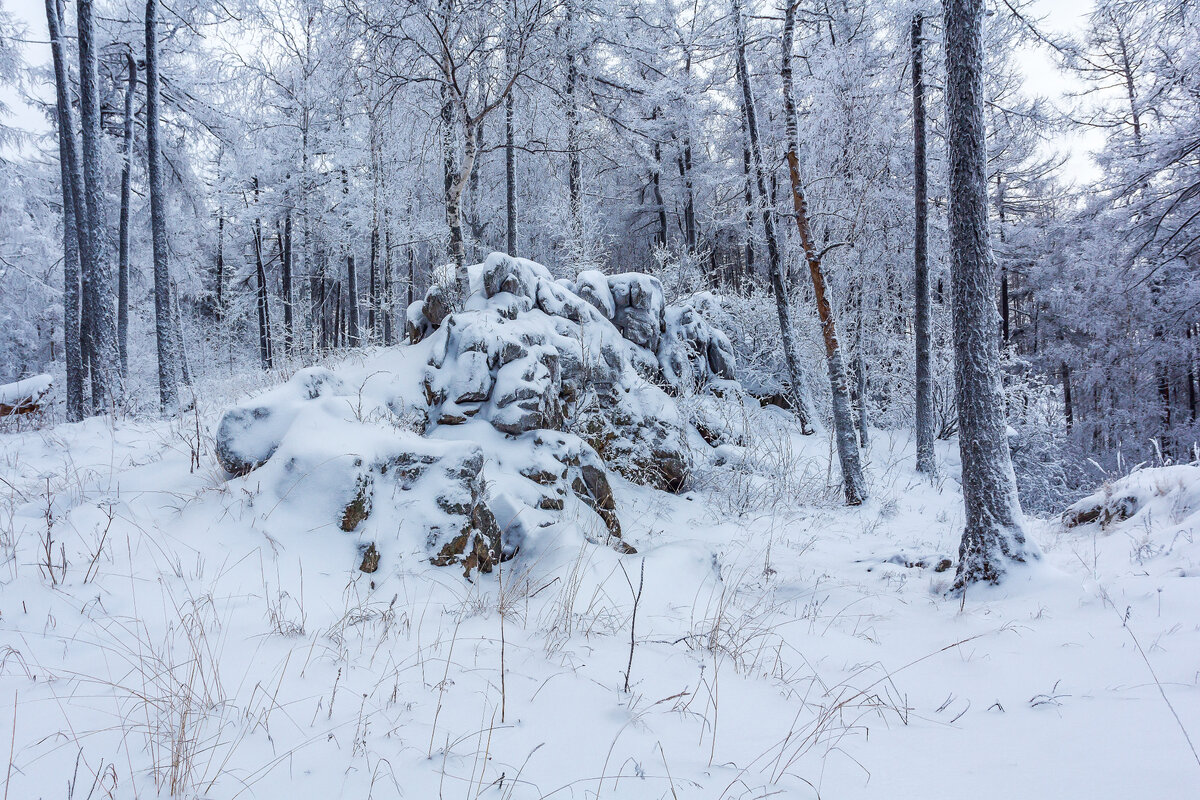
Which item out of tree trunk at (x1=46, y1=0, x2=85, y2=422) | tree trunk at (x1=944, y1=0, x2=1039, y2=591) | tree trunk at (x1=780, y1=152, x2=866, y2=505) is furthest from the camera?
tree trunk at (x1=46, y1=0, x2=85, y2=422)

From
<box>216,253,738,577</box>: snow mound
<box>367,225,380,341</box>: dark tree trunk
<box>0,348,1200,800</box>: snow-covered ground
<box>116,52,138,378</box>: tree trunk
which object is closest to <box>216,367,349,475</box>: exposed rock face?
<box>216,253,738,577</box>: snow mound

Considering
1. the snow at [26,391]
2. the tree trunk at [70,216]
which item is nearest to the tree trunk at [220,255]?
the tree trunk at [70,216]

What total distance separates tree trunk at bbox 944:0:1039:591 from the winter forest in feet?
0.09

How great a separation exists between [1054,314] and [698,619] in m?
25.8

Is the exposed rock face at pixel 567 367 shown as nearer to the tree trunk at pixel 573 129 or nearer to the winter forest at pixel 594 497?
the winter forest at pixel 594 497

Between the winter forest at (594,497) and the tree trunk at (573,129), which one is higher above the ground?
the tree trunk at (573,129)

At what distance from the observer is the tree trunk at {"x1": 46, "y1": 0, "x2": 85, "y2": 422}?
25.9ft

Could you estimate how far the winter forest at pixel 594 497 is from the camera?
170 cm

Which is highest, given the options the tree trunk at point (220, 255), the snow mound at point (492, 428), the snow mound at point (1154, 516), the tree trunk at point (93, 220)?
the tree trunk at point (220, 255)

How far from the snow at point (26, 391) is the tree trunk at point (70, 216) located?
10.7 inches

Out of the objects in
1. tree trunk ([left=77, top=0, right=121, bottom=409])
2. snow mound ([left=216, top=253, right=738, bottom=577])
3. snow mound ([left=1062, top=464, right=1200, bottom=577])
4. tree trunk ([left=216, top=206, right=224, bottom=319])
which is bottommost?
snow mound ([left=1062, top=464, right=1200, bottom=577])

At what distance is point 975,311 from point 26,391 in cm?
1189

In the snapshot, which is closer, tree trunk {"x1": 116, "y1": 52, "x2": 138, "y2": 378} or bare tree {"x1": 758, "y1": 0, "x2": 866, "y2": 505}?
bare tree {"x1": 758, "y1": 0, "x2": 866, "y2": 505}

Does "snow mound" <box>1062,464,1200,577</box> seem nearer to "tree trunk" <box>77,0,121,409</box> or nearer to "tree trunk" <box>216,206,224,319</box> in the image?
"tree trunk" <box>77,0,121,409</box>
